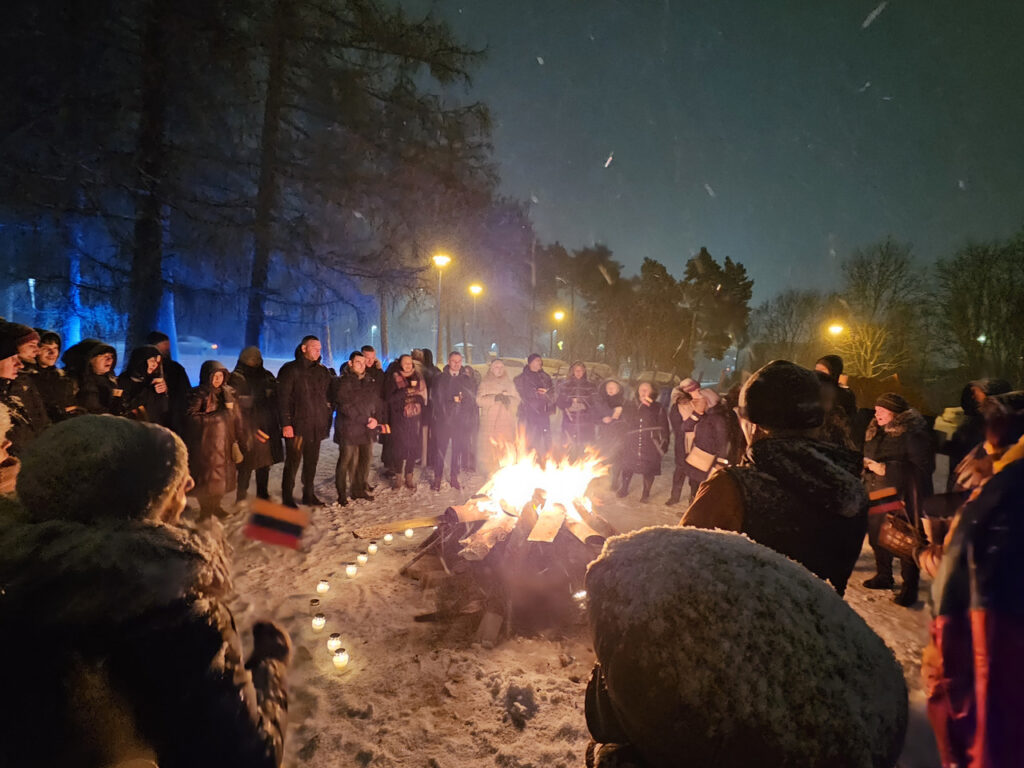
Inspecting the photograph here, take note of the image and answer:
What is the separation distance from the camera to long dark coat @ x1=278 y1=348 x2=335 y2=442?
7051 millimetres

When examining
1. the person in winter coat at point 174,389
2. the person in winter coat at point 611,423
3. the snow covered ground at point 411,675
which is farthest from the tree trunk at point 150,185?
the person in winter coat at point 611,423

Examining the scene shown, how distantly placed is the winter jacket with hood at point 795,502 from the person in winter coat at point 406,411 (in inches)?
273

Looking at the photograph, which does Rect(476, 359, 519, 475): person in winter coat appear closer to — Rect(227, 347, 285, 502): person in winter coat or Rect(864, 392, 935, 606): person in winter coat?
Rect(227, 347, 285, 502): person in winter coat

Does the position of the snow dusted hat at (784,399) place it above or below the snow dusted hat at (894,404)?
below

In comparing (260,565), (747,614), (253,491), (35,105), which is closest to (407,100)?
(35,105)

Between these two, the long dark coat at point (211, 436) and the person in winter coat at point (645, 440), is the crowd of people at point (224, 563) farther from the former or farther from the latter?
the person in winter coat at point (645, 440)

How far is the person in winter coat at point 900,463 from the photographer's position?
5266 millimetres

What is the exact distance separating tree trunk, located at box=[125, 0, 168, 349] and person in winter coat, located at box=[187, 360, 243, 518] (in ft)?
19.2

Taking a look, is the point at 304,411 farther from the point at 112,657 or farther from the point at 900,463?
the point at 900,463

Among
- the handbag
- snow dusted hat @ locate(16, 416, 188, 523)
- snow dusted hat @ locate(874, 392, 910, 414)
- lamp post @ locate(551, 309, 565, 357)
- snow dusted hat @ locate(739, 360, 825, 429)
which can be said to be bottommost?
the handbag

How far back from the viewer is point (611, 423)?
956 centimetres

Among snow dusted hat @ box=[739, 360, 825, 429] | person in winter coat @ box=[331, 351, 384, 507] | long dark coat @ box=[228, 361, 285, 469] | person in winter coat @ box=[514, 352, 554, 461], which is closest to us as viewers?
snow dusted hat @ box=[739, 360, 825, 429]

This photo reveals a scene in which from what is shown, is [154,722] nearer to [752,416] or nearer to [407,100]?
[752,416]

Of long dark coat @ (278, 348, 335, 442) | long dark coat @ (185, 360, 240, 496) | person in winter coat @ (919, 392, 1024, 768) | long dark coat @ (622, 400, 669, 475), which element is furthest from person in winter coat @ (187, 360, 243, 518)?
person in winter coat @ (919, 392, 1024, 768)
